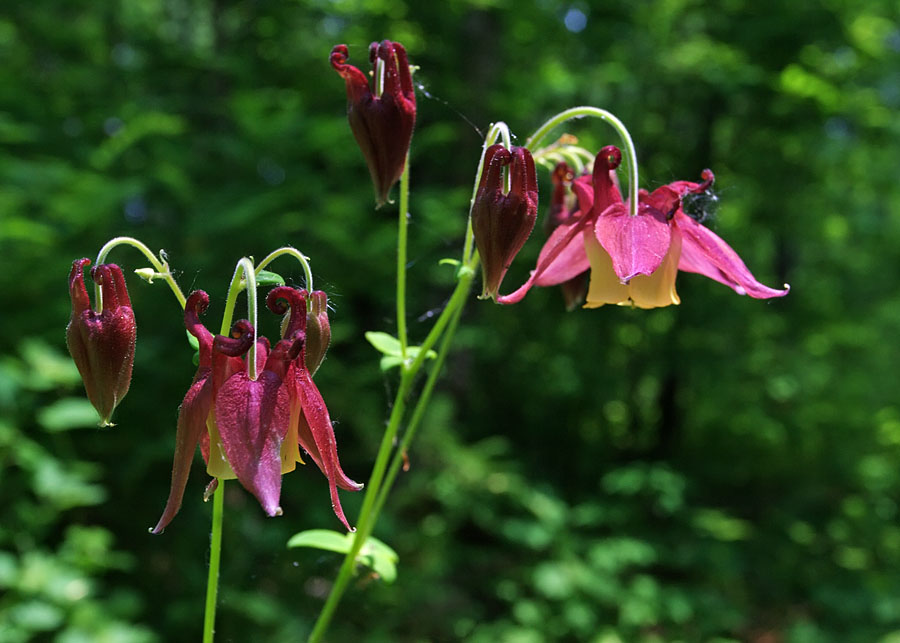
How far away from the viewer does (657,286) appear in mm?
1130

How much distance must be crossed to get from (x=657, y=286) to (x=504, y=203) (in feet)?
0.93

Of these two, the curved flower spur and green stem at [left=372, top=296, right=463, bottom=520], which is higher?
the curved flower spur

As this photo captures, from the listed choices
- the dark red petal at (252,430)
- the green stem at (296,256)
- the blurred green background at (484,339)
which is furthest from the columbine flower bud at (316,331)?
the blurred green background at (484,339)

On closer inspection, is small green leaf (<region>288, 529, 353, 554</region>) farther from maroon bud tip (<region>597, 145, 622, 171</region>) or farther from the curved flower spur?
maroon bud tip (<region>597, 145, 622, 171</region>)

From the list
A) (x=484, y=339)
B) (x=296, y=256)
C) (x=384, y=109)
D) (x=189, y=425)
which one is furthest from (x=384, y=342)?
(x=484, y=339)

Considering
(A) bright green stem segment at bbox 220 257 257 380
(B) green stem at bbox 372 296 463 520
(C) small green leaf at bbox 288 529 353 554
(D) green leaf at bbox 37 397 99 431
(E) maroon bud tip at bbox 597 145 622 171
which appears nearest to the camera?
(A) bright green stem segment at bbox 220 257 257 380

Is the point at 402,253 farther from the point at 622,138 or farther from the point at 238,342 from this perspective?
the point at 238,342

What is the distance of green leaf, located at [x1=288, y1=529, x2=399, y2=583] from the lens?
1345mm

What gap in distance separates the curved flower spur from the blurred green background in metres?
1.67

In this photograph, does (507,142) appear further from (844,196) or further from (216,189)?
(844,196)

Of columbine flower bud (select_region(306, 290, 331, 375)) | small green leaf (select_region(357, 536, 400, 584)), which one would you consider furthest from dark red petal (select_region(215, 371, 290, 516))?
small green leaf (select_region(357, 536, 400, 584))

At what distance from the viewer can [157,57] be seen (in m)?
4.36

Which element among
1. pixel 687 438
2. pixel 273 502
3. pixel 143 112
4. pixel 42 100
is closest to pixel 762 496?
pixel 687 438

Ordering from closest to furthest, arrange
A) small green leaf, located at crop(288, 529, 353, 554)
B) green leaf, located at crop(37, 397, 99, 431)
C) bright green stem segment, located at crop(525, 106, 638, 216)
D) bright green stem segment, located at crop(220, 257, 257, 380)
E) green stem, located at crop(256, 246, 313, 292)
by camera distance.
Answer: bright green stem segment, located at crop(220, 257, 257, 380), green stem, located at crop(256, 246, 313, 292), bright green stem segment, located at crop(525, 106, 638, 216), small green leaf, located at crop(288, 529, 353, 554), green leaf, located at crop(37, 397, 99, 431)
